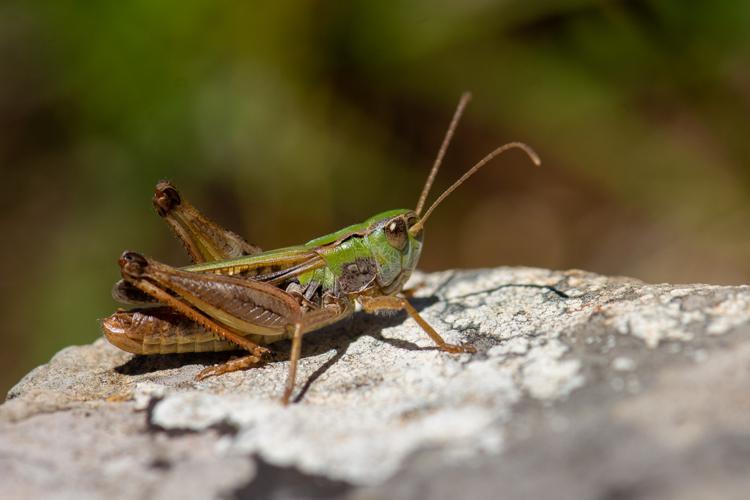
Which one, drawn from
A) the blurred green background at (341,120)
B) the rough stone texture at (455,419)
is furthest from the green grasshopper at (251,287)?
the blurred green background at (341,120)

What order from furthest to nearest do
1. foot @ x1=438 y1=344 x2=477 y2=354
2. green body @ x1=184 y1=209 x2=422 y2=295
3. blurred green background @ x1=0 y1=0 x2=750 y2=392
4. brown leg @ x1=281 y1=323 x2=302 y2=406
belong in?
blurred green background @ x1=0 y1=0 x2=750 y2=392
green body @ x1=184 y1=209 x2=422 y2=295
foot @ x1=438 y1=344 x2=477 y2=354
brown leg @ x1=281 y1=323 x2=302 y2=406

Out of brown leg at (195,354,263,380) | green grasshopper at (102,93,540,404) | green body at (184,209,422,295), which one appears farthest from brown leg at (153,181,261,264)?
brown leg at (195,354,263,380)

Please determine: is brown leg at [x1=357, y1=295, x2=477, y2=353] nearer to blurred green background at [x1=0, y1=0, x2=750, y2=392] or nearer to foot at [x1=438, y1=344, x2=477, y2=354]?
foot at [x1=438, y1=344, x2=477, y2=354]

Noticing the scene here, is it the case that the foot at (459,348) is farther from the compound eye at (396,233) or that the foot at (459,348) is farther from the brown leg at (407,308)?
the compound eye at (396,233)

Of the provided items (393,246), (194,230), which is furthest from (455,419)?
(194,230)

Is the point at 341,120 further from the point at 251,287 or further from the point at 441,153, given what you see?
the point at 251,287

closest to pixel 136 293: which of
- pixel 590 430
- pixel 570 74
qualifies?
pixel 590 430

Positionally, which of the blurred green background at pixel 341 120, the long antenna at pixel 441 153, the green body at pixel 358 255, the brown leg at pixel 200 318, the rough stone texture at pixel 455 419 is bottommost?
the rough stone texture at pixel 455 419

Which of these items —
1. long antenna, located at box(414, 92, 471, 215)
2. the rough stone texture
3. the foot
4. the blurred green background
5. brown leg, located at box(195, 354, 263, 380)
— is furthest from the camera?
the blurred green background
